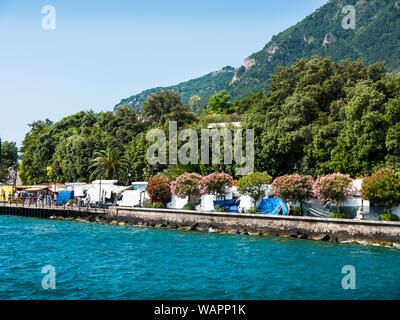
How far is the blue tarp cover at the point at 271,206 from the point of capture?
37206mm

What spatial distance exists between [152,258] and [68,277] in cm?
600

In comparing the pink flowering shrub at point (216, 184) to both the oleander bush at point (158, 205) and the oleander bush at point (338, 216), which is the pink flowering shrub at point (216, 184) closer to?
the oleander bush at point (158, 205)

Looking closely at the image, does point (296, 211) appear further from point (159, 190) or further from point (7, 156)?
point (7, 156)

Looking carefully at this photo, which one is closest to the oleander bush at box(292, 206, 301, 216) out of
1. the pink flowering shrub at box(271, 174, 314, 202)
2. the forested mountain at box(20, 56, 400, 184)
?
the pink flowering shrub at box(271, 174, 314, 202)

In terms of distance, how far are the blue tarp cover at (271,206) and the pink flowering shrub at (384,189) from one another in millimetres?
7044

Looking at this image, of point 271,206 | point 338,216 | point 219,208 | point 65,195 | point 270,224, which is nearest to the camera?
point 338,216

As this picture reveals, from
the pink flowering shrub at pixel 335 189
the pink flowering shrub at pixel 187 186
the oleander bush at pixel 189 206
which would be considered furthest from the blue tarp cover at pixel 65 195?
the pink flowering shrub at pixel 335 189

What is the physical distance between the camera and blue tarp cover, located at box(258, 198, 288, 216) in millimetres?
37206

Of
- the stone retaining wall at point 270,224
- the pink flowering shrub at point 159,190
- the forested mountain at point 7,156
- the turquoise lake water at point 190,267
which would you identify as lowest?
the turquoise lake water at point 190,267

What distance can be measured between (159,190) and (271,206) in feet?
40.7

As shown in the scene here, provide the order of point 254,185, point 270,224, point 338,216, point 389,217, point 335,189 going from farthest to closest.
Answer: point 254,185 → point 270,224 → point 338,216 → point 335,189 → point 389,217

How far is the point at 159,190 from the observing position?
44875mm

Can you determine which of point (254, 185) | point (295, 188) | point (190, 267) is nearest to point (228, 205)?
point (254, 185)
